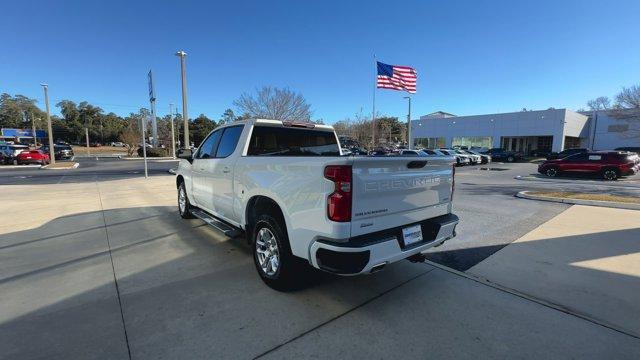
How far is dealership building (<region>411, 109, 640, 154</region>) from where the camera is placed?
41.4m

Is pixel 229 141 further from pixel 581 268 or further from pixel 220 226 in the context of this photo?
pixel 581 268

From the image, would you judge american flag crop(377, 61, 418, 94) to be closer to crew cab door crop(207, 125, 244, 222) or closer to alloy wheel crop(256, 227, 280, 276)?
crew cab door crop(207, 125, 244, 222)

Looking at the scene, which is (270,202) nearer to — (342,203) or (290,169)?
(290,169)

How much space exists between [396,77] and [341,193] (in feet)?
86.0

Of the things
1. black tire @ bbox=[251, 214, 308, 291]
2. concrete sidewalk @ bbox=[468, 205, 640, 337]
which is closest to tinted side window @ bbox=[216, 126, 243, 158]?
black tire @ bbox=[251, 214, 308, 291]

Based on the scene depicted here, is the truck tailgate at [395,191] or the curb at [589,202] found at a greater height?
the truck tailgate at [395,191]

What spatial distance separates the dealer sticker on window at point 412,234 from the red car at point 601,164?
17981 millimetres

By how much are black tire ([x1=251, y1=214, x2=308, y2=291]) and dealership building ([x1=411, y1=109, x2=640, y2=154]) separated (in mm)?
48085

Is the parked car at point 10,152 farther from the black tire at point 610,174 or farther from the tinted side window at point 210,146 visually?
the black tire at point 610,174

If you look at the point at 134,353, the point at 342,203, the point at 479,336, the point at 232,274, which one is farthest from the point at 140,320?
the point at 479,336

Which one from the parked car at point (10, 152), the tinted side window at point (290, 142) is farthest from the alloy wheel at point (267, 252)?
the parked car at point (10, 152)

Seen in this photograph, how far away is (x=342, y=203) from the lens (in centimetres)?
287

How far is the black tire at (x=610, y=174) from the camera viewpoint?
1583 centimetres

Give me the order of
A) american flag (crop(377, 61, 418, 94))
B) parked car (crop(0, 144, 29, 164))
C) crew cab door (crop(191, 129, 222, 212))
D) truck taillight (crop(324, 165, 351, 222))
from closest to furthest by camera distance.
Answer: truck taillight (crop(324, 165, 351, 222)) < crew cab door (crop(191, 129, 222, 212)) < american flag (crop(377, 61, 418, 94)) < parked car (crop(0, 144, 29, 164))
